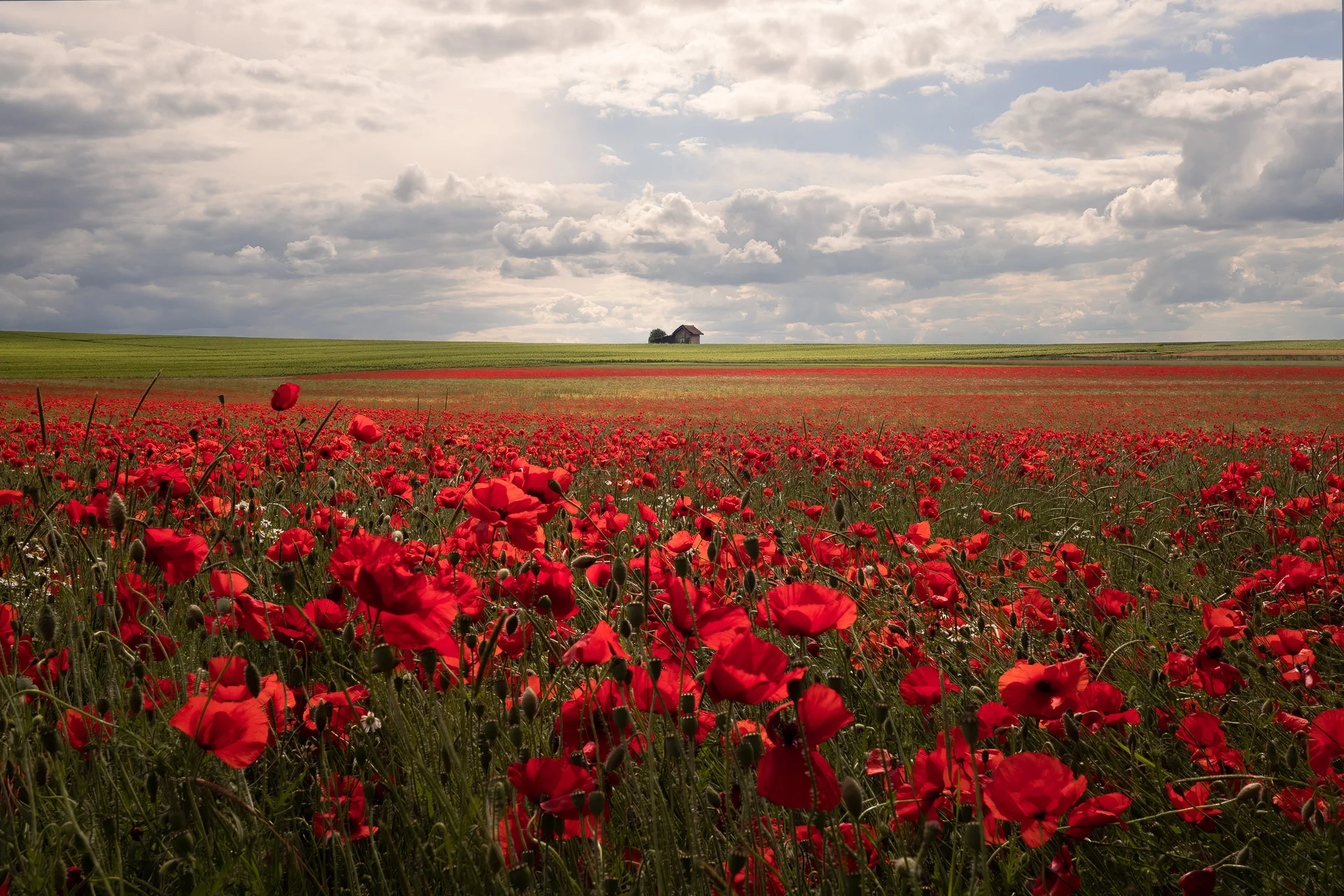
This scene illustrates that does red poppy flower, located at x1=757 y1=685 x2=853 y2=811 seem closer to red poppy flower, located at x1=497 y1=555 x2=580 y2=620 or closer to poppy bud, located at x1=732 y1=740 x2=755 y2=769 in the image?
poppy bud, located at x1=732 y1=740 x2=755 y2=769

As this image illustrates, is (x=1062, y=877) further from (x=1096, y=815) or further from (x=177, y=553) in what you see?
(x=177, y=553)

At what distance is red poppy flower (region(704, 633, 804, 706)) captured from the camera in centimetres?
104

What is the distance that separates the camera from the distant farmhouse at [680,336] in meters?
118

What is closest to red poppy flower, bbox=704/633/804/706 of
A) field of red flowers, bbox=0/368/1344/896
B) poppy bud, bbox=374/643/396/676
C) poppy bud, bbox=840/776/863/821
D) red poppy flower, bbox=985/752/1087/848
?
field of red flowers, bbox=0/368/1344/896

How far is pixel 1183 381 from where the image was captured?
95.5 ft

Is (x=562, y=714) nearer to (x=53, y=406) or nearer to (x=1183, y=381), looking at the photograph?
(x=53, y=406)

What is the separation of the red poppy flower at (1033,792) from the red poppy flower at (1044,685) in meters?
0.24

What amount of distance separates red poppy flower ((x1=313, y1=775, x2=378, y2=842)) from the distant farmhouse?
116047 mm

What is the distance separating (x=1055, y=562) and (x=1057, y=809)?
2.22 meters

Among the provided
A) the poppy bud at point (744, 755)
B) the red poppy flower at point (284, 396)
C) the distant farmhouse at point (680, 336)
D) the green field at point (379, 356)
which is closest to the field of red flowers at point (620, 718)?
the poppy bud at point (744, 755)

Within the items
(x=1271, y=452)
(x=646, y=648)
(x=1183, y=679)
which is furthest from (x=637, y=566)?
(x=1271, y=452)

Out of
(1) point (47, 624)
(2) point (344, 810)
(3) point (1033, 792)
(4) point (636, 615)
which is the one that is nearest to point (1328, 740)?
(3) point (1033, 792)

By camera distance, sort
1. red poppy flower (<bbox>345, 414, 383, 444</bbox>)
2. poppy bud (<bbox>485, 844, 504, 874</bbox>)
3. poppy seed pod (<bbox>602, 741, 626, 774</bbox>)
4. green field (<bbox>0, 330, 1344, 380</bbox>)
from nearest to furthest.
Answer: poppy bud (<bbox>485, 844, 504, 874</bbox>)
poppy seed pod (<bbox>602, 741, 626, 774</bbox>)
red poppy flower (<bbox>345, 414, 383, 444</bbox>)
green field (<bbox>0, 330, 1344, 380</bbox>)

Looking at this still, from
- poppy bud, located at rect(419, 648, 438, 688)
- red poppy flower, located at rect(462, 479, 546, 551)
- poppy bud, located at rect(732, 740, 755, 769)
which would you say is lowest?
poppy bud, located at rect(732, 740, 755, 769)
